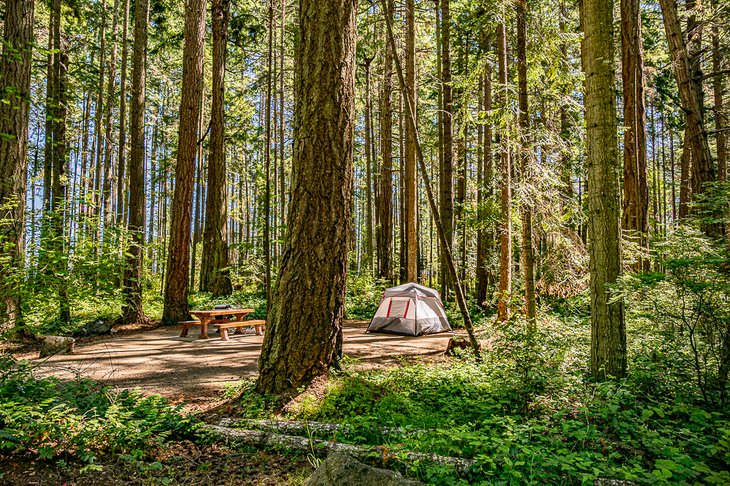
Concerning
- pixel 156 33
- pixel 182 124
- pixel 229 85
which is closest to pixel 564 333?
pixel 182 124

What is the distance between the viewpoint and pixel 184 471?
3.42m

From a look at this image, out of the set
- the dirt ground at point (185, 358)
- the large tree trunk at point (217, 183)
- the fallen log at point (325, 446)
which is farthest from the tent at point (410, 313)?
the large tree trunk at point (217, 183)

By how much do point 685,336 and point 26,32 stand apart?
10.8 meters

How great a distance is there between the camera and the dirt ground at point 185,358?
5.52 metres

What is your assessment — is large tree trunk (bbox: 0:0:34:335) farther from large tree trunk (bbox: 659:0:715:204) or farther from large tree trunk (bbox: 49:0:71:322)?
large tree trunk (bbox: 659:0:715:204)

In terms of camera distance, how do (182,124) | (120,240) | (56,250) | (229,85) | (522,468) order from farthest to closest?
(229,85) < (182,124) < (120,240) < (56,250) < (522,468)

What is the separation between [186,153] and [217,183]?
13.1 feet

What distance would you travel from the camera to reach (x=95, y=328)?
31.9ft

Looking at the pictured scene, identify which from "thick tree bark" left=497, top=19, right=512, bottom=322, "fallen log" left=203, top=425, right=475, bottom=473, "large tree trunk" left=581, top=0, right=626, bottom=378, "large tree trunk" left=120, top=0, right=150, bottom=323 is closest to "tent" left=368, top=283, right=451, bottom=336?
"thick tree bark" left=497, top=19, right=512, bottom=322

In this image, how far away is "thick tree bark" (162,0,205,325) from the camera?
10602mm

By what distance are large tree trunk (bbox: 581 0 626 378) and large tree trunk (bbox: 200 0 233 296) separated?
40.6 feet

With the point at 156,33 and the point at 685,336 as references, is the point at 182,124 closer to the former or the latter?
the point at 156,33

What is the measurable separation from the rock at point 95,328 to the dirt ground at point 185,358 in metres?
0.32

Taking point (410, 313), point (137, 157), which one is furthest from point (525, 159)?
point (137, 157)
